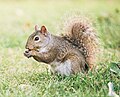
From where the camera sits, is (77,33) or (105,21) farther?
(105,21)

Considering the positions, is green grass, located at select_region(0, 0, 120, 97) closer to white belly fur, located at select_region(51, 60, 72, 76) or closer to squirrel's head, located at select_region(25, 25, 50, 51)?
white belly fur, located at select_region(51, 60, 72, 76)

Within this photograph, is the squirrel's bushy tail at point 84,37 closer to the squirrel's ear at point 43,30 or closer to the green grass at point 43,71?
the green grass at point 43,71

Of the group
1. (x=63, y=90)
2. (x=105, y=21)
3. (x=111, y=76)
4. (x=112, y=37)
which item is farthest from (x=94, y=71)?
(x=105, y=21)

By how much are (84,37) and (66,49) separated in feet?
0.94

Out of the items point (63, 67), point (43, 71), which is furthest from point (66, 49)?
point (43, 71)

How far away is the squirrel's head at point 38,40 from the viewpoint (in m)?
4.43

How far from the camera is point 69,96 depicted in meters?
3.73

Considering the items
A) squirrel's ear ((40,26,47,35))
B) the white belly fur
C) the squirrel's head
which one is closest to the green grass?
the white belly fur

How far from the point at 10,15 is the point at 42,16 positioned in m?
0.71

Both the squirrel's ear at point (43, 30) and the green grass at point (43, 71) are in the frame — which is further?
the squirrel's ear at point (43, 30)

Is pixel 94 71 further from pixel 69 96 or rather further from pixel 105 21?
pixel 105 21

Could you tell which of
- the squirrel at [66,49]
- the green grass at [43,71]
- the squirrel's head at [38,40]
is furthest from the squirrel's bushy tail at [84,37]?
the squirrel's head at [38,40]

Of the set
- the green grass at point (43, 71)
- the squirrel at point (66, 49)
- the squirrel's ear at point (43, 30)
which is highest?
the squirrel's ear at point (43, 30)

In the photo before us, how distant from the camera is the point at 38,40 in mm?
4469
